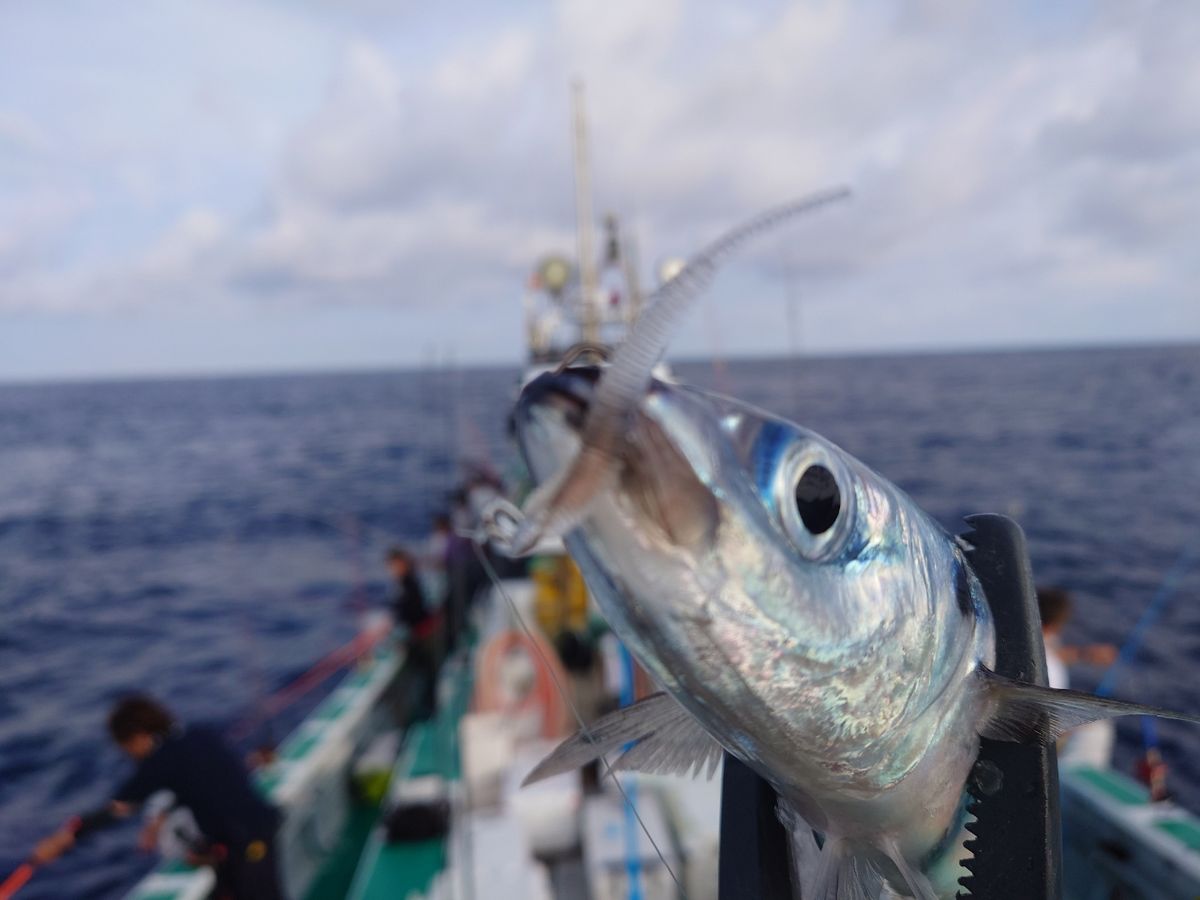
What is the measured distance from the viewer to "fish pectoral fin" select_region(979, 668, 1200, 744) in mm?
827

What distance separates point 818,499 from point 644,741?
0.48m

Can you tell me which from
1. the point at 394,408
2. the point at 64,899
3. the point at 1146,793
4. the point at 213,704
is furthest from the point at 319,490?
the point at 394,408

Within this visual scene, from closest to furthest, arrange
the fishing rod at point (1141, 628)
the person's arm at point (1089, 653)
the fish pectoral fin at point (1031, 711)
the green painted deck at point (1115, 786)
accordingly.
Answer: the fish pectoral fin at point (1031, 711)
the green painted deck at point (1115, 786)
the person's arm at point (1089, 653)
the fishing rod at point (1141, 628)

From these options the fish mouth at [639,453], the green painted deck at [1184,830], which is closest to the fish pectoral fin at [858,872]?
the fish mouth at [639,453]

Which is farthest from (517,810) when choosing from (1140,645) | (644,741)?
(1140,645)

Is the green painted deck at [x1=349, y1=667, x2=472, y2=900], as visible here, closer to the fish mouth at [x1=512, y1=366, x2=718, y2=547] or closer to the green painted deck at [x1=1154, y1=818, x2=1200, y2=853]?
the green painted deck at [x1=1154, y1=818, x2=1200, y2=853]

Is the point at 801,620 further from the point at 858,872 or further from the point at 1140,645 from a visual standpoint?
the point at 1140,645

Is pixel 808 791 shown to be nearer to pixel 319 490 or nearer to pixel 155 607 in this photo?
pixel 155 607

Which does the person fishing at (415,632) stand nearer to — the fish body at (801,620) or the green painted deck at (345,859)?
the green painted deck at (345,859)

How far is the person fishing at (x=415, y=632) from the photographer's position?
314 inches

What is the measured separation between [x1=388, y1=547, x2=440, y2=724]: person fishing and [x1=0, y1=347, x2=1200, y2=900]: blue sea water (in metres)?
1.53

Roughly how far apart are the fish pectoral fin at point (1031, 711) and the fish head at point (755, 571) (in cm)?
14

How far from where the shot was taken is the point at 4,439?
54.4m

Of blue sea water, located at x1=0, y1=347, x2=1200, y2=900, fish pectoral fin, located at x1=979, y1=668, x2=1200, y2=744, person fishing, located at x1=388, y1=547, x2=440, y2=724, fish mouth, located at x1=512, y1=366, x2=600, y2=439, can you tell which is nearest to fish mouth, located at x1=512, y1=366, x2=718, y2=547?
fish mouth, located at x1=512, y1=366, x2=600, y2=439
